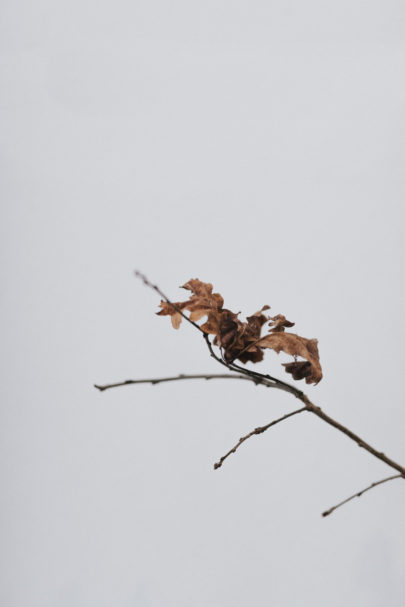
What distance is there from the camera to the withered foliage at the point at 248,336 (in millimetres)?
484

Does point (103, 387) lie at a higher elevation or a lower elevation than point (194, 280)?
lower

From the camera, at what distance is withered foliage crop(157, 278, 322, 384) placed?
19.0 inches

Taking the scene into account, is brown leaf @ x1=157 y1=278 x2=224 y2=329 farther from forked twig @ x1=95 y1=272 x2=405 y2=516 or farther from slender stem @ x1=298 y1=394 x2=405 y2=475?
slender stem @ x1=298 y1=394 x2=405 y2=475

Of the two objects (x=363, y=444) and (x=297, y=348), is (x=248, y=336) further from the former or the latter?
(x=363, y=444)

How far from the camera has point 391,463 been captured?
380 mm

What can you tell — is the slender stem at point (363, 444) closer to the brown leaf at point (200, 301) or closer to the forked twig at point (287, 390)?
the forked twig at point (287, 390)

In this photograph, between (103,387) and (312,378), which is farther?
(312,378)

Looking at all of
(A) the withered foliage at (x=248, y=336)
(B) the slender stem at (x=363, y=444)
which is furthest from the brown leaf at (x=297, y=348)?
(B) the slender stem at (x=363, y=444)

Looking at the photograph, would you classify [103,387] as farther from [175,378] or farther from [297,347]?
[297,347]

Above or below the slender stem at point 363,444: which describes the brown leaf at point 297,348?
above

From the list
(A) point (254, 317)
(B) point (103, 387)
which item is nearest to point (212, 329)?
(A) point (254, 317)

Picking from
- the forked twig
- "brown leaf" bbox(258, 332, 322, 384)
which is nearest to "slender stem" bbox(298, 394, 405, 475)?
the forked twig

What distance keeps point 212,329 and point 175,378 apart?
128mm

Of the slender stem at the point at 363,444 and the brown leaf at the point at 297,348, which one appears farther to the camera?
the brown leaf at the point at 297,348
